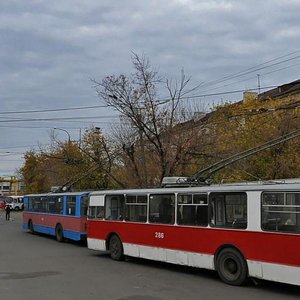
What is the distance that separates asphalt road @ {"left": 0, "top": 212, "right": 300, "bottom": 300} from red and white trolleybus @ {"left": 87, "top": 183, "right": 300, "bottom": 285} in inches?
17.5

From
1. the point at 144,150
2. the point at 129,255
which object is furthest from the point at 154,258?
the point at 144,150

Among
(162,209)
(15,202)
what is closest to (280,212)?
(162,209)

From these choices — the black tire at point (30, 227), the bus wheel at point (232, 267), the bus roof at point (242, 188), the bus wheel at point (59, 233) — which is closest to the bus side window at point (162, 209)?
the bus roof at point (242, 188)

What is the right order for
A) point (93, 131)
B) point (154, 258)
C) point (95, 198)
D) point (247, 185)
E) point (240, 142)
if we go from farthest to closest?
point (93, 131), point (240, 142), point (95, 198), point (154, 258), point (247, 185)

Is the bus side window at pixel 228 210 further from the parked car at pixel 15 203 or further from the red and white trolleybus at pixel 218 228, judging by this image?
the parked car at pixel 15 203

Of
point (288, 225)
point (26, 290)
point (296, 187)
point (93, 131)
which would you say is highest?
point (93, 131)

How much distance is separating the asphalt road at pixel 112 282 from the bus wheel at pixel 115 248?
352 mm

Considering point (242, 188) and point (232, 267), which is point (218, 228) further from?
point (242, 188)

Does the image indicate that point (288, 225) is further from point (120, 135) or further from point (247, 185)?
point (120, 135)

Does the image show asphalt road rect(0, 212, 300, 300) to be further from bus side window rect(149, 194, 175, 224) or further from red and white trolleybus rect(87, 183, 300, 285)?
bus side window rect(149, 194, 175, 224)

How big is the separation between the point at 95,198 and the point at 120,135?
16.7m

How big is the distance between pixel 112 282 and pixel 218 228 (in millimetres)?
3032

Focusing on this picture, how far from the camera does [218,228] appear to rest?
538 inches

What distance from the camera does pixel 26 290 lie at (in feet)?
38.5
